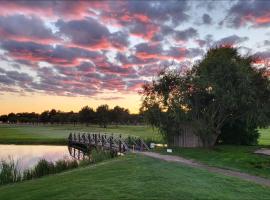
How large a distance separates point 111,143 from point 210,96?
12418 mm

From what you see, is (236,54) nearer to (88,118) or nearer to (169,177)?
(169,177)

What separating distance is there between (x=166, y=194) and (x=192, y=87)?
24415 mm

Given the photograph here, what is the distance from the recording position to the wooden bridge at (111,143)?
37228mm

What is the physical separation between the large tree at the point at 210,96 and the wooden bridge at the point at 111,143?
11.3ft

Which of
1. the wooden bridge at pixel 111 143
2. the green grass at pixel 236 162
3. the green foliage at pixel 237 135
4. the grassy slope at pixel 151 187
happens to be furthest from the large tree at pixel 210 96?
the grassy slope at pixel 151 187

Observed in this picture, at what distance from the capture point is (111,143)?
4116 cm

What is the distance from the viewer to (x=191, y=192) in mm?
13641

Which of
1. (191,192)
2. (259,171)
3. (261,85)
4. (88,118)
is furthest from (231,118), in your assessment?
(88,118)

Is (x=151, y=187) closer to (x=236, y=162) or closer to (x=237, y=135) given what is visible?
(x=236, y=162)

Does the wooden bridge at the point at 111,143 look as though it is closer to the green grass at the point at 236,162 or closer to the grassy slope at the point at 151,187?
the green grass at the point at 236,162

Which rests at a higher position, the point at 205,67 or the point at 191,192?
the point at 205,67

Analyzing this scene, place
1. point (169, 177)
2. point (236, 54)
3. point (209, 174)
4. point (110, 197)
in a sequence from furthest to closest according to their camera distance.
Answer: point (236, 54) < point (209, 174) < point (169, 177) < point (110, 197)

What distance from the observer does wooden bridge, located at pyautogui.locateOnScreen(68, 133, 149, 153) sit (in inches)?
1466

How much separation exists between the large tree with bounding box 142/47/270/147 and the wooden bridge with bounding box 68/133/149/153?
344cm
